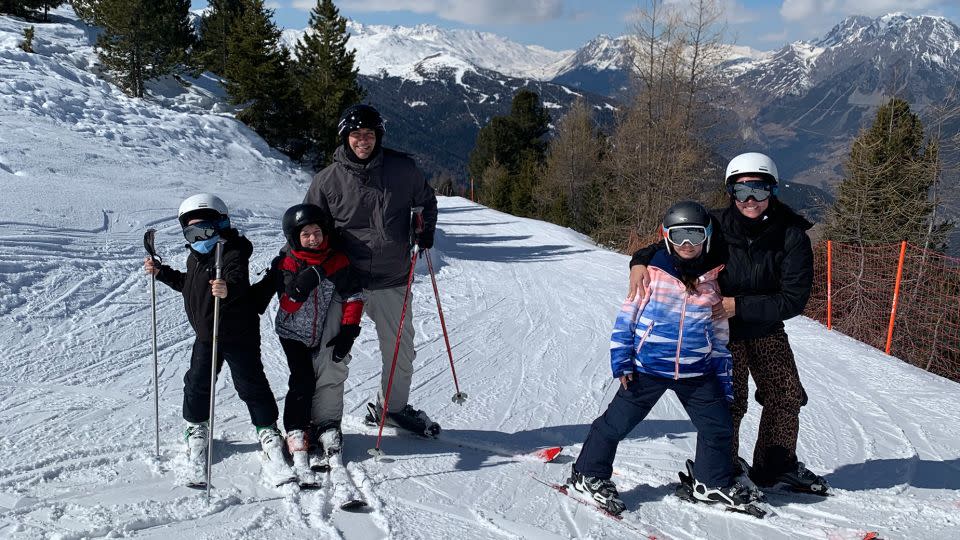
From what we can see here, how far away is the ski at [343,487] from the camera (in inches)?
130

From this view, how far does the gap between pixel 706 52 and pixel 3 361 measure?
24.0 m

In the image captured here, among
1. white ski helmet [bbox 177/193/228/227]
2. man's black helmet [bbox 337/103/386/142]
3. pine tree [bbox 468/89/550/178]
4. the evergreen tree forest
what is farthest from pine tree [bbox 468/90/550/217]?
white ski helmet [bbox 177/193/228/227]

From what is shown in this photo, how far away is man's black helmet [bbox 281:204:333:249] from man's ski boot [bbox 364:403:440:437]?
1.45 meters

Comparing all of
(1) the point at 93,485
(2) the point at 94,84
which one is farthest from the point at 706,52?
(1) the point at 93,485

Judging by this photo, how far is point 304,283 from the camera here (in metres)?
3.57

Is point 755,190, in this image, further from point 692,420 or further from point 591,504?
point 591,504

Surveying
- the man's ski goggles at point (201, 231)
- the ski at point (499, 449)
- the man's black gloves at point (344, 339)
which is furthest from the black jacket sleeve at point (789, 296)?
the man's ski goggles at point (201, 231)

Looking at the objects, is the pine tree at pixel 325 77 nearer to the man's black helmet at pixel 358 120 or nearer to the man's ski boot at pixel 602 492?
the man's black helmet at pixel 358 120

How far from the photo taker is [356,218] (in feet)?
12.7

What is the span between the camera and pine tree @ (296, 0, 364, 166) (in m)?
23.8

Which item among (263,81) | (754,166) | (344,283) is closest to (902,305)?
(754,166)

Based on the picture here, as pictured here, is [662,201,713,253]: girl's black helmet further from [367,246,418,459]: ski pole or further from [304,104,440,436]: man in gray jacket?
[367,246,418,459]: ski pole

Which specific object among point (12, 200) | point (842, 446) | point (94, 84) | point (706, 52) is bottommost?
point (842, 446)

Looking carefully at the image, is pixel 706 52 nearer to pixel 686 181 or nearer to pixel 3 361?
pixel 686 181
